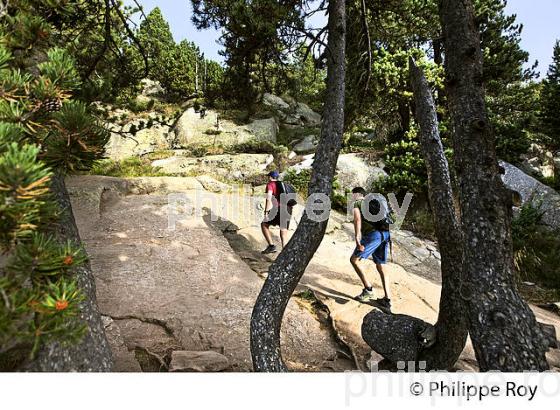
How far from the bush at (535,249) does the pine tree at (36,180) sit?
12.3 metres

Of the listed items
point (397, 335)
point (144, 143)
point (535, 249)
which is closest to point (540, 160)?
point (535, 249)

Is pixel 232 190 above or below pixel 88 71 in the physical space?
below

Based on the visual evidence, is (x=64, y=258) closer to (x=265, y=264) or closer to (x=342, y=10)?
(x=342, y=10)

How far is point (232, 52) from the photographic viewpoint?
5.88 m

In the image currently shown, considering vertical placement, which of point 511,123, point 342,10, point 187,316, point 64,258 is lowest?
point 187,316

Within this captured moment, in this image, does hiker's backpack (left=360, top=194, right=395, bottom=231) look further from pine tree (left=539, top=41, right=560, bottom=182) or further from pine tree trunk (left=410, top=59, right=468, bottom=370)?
pine tree (left=539, top=41, right=560, bottom=182)

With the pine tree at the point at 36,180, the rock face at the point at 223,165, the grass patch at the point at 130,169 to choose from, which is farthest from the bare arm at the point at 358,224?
the grass patch at the point at 130,169

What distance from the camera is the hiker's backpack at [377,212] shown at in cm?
637

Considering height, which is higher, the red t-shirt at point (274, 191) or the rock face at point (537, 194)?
the rock face at point (537, 194)

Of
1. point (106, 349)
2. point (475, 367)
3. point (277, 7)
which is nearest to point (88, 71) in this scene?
point (277, 7)

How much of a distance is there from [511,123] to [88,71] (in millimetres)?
16835

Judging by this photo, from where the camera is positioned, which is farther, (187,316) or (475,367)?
(187,316)

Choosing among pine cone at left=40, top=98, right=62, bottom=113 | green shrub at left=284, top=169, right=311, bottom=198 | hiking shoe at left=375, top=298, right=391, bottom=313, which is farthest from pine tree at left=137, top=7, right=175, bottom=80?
green shrub at left=284, top=169, right=311, bottom=198

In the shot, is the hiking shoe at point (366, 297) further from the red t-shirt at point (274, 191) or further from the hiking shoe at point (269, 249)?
the red t-shirt at point (274, 191)
